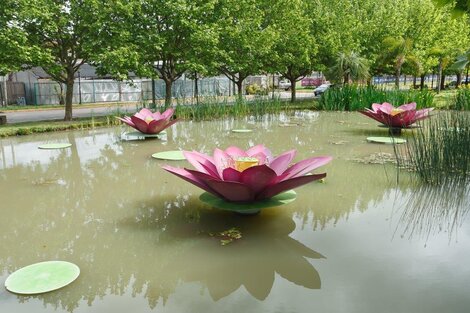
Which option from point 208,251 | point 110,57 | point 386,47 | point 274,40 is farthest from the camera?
point 386,47

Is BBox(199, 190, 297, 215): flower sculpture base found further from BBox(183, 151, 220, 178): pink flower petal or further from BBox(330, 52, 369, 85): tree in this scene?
BBox(330, 52, 369, 85): tree

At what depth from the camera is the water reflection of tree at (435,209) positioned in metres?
3.86

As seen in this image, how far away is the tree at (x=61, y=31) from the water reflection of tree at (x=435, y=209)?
9909mm

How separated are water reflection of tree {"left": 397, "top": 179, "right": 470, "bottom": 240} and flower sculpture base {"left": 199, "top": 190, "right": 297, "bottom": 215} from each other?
1053 mm

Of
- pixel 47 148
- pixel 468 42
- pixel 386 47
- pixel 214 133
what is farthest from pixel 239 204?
pixel 468 42

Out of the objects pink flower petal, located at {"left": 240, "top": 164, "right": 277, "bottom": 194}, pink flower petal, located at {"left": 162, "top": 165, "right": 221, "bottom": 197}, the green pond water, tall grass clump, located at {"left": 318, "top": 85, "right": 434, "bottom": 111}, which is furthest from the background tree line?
pink flower petal, located at {"left": 162, "top": 165, "right": 221, "bottom": 197}

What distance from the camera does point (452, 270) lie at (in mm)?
3059

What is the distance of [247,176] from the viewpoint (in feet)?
12.1

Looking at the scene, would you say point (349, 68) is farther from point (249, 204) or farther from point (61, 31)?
point (249, 204)

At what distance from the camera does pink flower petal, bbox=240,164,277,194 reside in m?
3.61

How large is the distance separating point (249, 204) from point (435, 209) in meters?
1.94

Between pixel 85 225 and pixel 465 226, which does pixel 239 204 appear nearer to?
pixel 85 225

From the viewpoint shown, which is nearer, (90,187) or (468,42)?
(90,187)

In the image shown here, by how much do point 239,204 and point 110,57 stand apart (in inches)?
369
